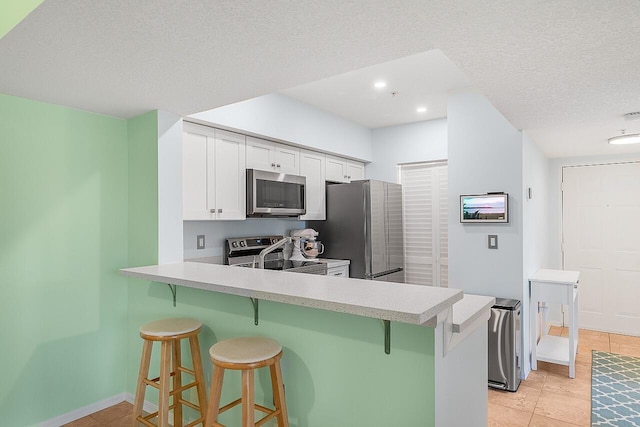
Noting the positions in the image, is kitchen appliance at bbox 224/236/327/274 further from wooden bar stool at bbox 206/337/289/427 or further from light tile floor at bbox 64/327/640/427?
wooden bar stool at bbox 206/337/289/427

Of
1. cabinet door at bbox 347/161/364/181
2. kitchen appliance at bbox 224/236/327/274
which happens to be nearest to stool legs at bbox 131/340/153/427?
kitchen appliance at bbox 224/236/327/274

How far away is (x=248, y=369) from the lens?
166 centimetres

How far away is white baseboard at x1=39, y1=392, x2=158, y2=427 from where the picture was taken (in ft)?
8.13

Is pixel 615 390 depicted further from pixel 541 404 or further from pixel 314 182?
pixel 314 182

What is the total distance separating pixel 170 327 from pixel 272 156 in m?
2.04

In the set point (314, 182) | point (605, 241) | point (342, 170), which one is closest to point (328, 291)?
point (314, 182)

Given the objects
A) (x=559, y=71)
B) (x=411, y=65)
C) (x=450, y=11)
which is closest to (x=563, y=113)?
(x=559, y=71)

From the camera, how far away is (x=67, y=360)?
255cm

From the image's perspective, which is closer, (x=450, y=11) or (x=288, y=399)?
(x=450, y=11)

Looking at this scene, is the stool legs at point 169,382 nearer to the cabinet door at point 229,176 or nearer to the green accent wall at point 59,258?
the green accent wall at point 59,258

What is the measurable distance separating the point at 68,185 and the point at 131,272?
76 cm

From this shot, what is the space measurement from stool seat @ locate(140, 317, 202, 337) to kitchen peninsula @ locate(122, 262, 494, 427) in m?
0.25

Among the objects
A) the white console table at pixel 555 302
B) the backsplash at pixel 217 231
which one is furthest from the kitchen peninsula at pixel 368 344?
the white console table at pixel 555 302

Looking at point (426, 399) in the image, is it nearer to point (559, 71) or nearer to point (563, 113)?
point (559, 71)
